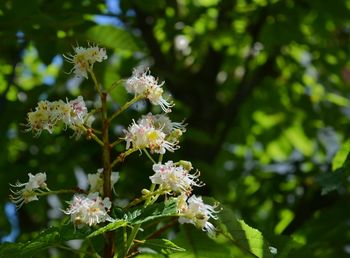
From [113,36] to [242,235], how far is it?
760 millimetres

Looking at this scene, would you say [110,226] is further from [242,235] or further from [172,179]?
[242,235]

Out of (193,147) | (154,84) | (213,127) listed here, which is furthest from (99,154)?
(154,84)

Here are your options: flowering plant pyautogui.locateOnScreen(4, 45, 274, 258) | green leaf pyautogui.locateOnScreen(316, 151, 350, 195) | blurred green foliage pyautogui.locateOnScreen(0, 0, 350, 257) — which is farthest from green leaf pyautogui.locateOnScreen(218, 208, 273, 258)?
blurred green foliage pyautogui.locateOnScreen(0, 0, 350, 257)

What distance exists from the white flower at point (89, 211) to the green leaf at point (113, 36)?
2.40 ft

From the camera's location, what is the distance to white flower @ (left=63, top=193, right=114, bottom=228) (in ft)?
3.46

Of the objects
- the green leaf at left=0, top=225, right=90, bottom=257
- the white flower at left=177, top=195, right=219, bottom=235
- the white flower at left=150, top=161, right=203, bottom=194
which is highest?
the white flower at left=150, top=161, right=203, bottom=194

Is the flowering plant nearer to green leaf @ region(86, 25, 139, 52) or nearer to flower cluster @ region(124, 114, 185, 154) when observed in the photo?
flower cluster @ region(124, 114, 185, 154)

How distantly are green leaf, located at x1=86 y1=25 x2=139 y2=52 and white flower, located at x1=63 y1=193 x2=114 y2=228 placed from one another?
28.8 inches

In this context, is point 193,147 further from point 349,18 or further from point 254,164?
point 349,18

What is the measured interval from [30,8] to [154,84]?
2.04ft

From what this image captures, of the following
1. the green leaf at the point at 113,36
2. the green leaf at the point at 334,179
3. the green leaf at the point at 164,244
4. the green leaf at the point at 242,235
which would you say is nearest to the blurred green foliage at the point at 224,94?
the green leaf at the point at 113,36

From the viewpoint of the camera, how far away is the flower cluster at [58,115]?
1124 mm

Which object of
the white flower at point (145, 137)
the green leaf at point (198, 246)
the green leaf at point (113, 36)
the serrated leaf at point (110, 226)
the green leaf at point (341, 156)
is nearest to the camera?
the serrated leaf at point (110, 226)

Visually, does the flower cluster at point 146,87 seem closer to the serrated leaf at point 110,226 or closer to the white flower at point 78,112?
the white flower at point 78,112
